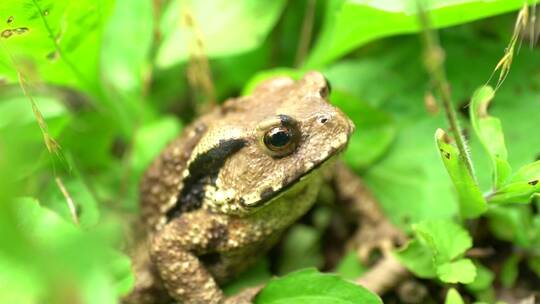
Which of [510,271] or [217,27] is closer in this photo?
[510,271]

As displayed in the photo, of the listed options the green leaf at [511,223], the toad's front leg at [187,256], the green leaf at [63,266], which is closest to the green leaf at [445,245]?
the green leaf at [511,223]

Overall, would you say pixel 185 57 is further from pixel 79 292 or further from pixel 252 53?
pixel 79 292

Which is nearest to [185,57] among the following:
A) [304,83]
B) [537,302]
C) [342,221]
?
[304,83]

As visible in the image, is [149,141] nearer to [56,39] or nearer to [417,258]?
[56,39]

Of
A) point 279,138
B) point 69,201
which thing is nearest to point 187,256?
point 69,201

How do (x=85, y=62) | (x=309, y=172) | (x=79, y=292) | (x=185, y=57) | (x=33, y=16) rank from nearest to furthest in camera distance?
(x=79, y=292) → (x=309, y=172) → (x=33, y=16) → (x=85, y=62) → (x=185, y=57)

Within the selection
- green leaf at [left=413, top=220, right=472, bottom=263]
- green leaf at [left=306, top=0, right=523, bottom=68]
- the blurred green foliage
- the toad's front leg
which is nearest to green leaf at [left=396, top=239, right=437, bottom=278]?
the blurred green foliage
